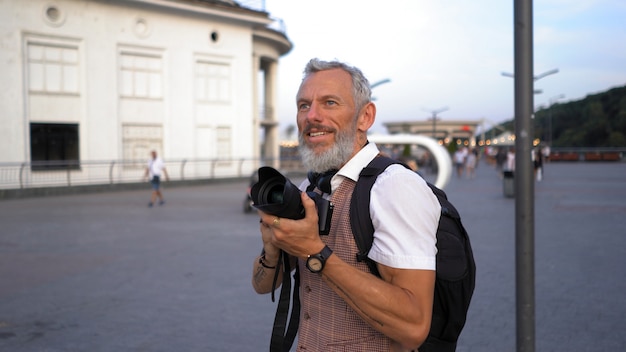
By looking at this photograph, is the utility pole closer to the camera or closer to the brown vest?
the brown vest

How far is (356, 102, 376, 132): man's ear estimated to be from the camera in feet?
6.98

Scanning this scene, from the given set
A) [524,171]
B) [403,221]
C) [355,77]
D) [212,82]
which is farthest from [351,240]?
[212,82]

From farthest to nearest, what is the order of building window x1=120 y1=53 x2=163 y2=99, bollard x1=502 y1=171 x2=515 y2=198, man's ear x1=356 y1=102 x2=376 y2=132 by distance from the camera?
building window x1=120 y1=53 x2=163 y2=99 < bollard x1=502 y1=171 x2=515 y2=198 < man's ear x1=356 y1=102 x2=376 y2=132

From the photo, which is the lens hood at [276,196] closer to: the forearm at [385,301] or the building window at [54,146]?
the forearm at [385,301]

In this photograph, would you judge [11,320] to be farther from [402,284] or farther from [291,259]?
[402,284]

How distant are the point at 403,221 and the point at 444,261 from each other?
0.24 meters

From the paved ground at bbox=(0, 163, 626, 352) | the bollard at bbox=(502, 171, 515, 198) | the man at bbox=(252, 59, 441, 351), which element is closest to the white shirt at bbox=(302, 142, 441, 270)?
the man at bbox=(252, 59, 441, 351)

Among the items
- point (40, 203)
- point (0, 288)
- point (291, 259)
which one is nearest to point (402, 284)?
point (291, 259)

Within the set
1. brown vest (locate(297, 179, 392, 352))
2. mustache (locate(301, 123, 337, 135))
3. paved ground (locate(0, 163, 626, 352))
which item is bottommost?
paved ground (locate(0, 163, 626, 352))

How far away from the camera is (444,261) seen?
75.0 inches

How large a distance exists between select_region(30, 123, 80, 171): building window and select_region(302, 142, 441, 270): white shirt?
959 inches

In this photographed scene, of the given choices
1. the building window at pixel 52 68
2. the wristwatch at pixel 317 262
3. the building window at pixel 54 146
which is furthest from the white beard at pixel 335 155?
the building window at pixel 52 68

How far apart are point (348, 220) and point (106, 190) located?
2449 centimetres

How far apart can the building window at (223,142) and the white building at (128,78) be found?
Result: 0.05 metres
